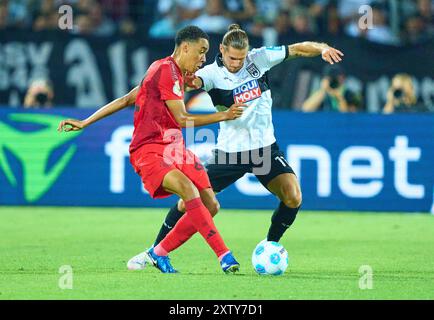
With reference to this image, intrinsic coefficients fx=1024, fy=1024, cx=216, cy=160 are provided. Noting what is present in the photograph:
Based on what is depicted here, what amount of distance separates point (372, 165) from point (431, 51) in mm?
2630

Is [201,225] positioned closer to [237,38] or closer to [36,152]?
[237,38]

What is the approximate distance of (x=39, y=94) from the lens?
15.7 metres

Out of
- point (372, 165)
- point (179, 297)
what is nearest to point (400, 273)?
point (179, 297)

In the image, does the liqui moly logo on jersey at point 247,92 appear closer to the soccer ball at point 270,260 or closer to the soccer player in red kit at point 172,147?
the soccer player in red kit at point 172,147

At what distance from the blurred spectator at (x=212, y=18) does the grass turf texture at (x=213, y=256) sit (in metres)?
3.62

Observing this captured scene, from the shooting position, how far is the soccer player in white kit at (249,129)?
9047mm

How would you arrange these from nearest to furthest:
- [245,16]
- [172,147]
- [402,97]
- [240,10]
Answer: [172,147] → [402,97] → [245,16] → [240,10]

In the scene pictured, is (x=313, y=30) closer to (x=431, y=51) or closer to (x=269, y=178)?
(x=431, y=51)

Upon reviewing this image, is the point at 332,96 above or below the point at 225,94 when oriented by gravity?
above

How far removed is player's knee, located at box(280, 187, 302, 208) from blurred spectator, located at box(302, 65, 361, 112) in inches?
265

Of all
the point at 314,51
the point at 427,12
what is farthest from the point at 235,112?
the point at 427,12

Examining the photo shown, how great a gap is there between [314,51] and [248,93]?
0.72 meters

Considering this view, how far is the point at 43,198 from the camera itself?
1504 centimetres
